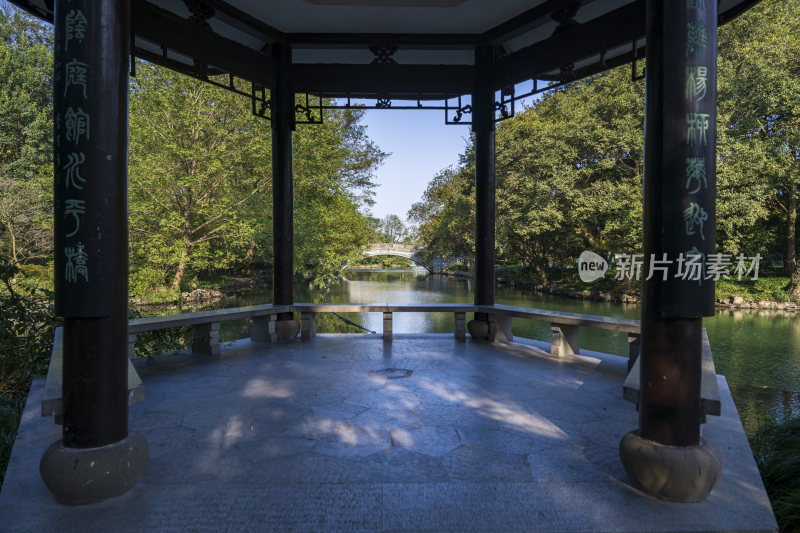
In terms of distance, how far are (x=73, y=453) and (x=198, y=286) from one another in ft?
70.8

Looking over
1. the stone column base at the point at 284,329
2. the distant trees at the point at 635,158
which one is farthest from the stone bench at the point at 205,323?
the distant trees at the point at 635,158

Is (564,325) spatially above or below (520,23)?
below

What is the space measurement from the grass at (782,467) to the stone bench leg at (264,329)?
5.64 metres

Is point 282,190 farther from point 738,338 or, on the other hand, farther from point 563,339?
point 738,338

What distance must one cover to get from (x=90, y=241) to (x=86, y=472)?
3.72ft

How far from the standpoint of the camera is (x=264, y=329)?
6773 millimetres

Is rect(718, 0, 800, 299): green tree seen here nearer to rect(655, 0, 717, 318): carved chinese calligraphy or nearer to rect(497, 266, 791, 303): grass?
rect(497, 266, 791, 303): grass

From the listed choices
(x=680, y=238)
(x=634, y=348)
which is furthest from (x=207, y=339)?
(x=680, y=238)

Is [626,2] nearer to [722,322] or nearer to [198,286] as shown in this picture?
[722,322]

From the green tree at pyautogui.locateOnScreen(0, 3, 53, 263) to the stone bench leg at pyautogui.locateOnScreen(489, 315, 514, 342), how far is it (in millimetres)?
17424

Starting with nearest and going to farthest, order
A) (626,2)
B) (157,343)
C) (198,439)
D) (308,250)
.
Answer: (198,439) → (626,2) → (157,343) → (308,250)

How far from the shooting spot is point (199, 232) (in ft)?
62.2

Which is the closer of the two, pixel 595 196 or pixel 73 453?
pixel 73 453

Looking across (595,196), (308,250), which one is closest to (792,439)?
(308,250)
